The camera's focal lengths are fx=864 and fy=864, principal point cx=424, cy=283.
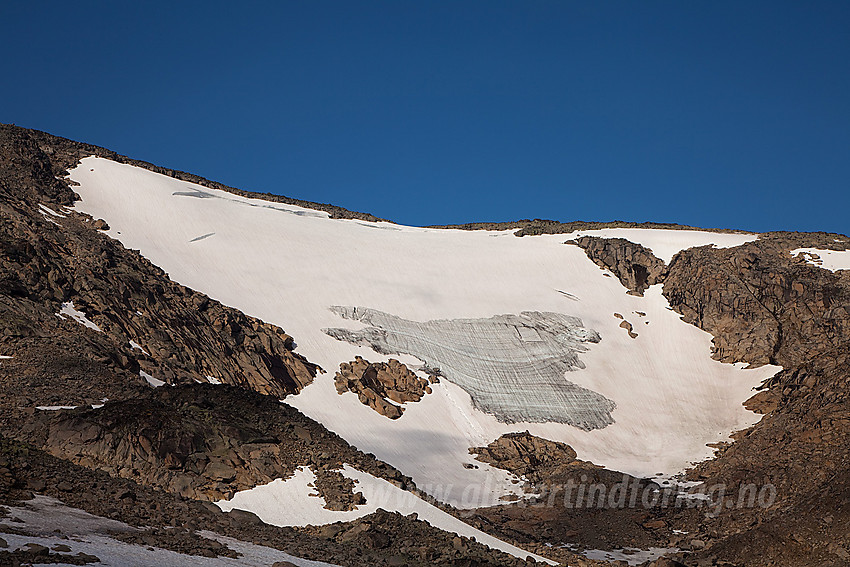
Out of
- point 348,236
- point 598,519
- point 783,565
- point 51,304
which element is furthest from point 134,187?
point 783,565

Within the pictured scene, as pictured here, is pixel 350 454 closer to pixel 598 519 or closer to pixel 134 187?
pixel 598 519

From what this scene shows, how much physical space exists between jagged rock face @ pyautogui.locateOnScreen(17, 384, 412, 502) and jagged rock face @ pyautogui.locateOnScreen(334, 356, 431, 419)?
8.97 m

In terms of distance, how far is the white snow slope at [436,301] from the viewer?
32.2m

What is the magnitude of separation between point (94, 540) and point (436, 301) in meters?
28.5

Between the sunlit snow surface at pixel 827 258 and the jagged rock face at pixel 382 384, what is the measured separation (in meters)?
21.9

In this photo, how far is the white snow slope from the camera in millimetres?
32219

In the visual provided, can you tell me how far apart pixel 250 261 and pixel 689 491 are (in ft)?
73.5

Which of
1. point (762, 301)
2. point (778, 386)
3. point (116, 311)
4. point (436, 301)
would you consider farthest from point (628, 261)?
point (116, 311)

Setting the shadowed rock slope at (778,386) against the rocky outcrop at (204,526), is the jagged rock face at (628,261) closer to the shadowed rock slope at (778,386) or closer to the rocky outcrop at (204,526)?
the shadowed rock slope at (778,386)

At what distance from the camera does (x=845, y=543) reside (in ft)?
65.0

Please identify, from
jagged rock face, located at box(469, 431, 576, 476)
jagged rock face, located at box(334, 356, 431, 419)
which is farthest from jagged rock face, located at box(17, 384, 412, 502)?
jagged rock face, located at box(334, 356, 431, 419)

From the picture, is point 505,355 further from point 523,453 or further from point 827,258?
point 827,258

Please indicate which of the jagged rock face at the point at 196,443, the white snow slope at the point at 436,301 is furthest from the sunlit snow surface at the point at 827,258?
the jagged rock face at the point at 196,443

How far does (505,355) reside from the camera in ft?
126
